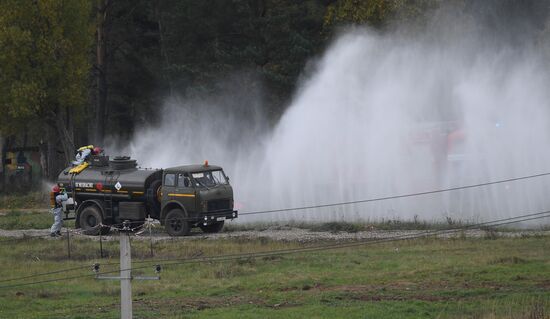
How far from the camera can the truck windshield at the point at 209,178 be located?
36.9 metres

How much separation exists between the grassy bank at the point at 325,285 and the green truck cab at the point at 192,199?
3.32m

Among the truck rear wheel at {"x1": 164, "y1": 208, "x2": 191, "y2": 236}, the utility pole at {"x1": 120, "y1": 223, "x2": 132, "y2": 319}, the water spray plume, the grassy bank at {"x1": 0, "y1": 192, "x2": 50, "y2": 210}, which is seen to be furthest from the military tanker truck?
the grassy bank at {"x1": 0, "y1": 192, "x2": 50, "y2": 210}

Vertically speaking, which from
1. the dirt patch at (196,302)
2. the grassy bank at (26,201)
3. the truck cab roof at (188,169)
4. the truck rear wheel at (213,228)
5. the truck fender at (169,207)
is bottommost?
the dirt patch at (196,302)

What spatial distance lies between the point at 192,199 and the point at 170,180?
4.16 feet

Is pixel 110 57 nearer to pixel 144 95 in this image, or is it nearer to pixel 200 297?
pixel 144 95

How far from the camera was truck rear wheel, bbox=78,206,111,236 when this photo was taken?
3844 cm

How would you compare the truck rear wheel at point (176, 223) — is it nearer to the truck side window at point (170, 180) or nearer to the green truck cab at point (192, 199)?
the green truck cab at point (192, 199)

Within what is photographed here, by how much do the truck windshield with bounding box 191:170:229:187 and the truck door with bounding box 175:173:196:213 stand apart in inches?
16.9

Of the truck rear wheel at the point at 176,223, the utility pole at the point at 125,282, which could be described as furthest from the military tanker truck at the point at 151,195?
the utility pole at the point at 125,282

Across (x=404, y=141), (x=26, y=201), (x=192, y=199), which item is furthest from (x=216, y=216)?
(x=26, y=201)

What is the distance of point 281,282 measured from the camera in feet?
86.1

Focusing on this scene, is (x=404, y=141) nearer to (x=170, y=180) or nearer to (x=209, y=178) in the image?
(x=209, y=178)

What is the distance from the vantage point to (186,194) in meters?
36.5

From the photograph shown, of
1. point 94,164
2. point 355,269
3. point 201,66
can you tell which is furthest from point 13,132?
point 355,269
